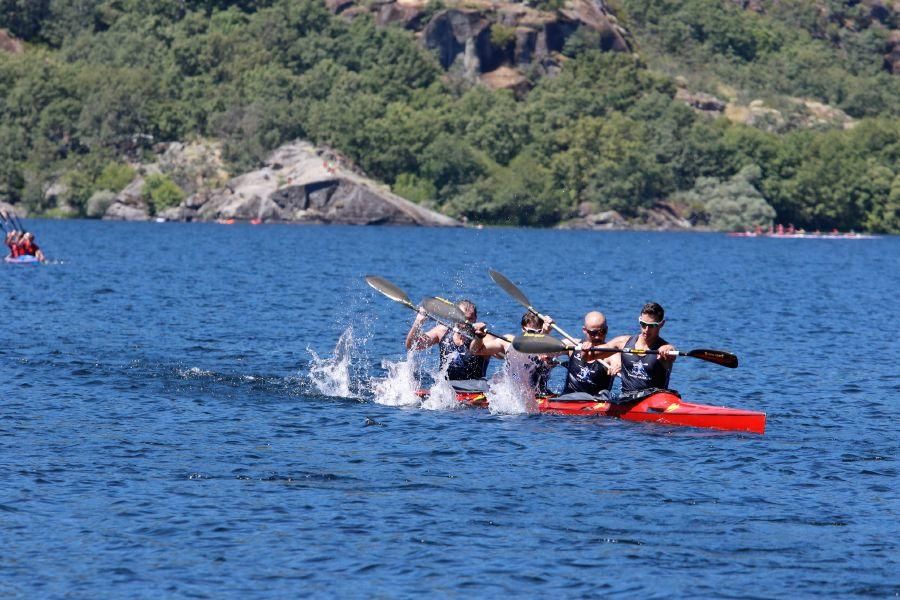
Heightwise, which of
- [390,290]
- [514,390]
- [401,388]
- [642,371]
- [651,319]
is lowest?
[401,388]

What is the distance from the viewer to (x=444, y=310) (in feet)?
91.1

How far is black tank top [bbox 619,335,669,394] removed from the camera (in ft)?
86.0

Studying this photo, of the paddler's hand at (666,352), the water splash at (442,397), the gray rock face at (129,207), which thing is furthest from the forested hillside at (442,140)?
the paddler's hand at (666,352)

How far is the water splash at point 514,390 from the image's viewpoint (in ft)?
90.5

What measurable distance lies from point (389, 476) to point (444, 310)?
6.46 metres

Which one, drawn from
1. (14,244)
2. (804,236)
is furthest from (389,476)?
(804,236)

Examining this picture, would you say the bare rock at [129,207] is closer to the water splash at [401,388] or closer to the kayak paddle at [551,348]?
the water splash at [401,388]

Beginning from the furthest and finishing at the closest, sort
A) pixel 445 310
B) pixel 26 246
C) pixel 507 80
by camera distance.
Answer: pixel 507 80
pixel 26 246
pixel 445 310

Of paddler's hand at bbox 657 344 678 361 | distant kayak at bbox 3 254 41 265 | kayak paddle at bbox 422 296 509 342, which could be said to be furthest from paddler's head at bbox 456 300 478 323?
distant kayak at bbox 3 254 41 265

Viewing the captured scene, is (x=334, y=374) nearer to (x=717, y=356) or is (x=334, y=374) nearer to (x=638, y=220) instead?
(x=717, y=356)

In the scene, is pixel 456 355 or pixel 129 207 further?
pixel 129 207

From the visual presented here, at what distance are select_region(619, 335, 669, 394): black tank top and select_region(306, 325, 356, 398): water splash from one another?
18.9 feet

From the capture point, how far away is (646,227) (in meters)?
162

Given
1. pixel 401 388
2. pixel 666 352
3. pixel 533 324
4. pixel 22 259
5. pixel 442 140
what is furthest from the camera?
pixel 442 140
